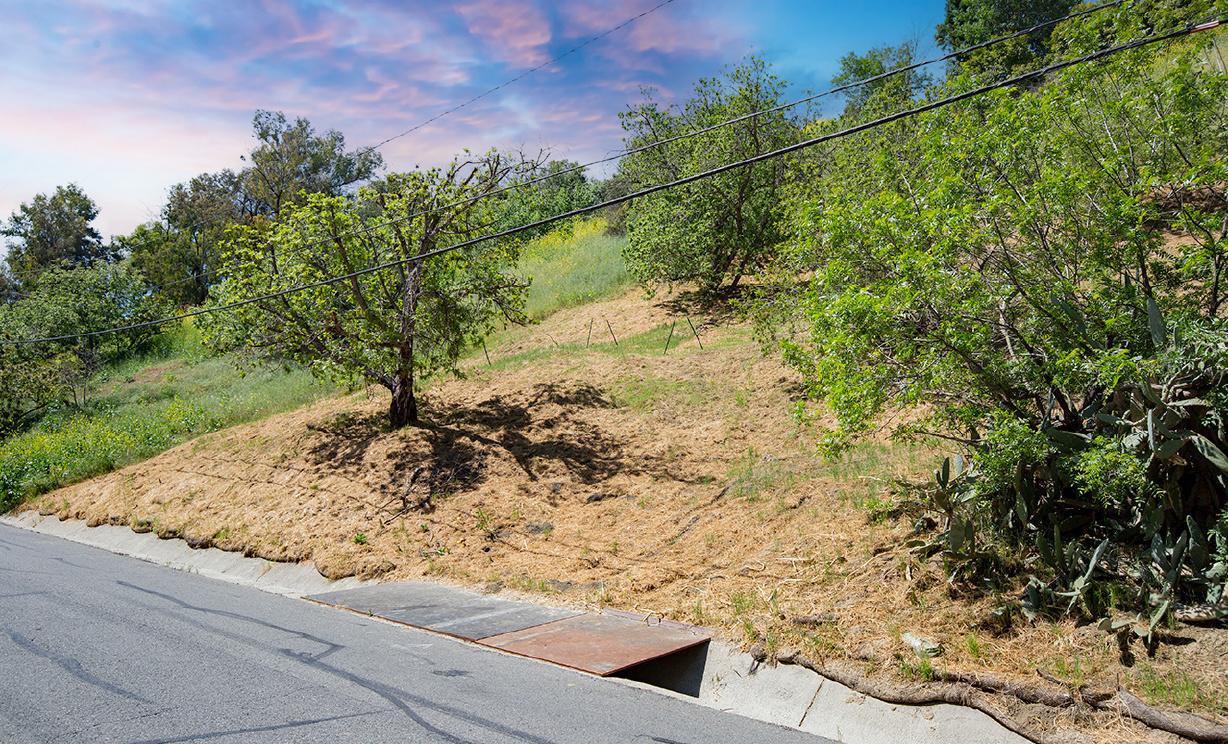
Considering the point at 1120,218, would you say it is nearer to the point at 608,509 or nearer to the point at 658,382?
the point at 608,509

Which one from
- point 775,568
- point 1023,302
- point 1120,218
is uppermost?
point 1120,218

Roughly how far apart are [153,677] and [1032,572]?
6.37 m

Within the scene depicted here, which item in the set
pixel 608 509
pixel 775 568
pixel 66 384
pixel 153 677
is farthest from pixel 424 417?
pixel 66 384

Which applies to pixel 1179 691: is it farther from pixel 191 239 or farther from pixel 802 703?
pixel 191 239

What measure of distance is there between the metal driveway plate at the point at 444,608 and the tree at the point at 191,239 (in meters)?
42.9

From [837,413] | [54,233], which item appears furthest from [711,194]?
[54,233]

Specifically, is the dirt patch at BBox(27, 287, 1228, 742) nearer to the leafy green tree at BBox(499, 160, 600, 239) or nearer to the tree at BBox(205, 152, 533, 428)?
the tree at BBox(205, 152, 533, 428)

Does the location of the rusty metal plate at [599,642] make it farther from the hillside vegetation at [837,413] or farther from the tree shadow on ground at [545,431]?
the tree shadow on ground at [545,431]

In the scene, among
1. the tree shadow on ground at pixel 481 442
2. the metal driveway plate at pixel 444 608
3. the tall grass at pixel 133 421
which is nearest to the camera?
the metal driveway plate at pixel 444 608

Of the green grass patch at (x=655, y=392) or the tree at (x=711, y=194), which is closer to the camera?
the green grass patch at (x=655, y=392)

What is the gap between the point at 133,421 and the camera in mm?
20359

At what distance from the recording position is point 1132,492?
5238mm

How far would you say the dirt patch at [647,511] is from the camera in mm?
5137

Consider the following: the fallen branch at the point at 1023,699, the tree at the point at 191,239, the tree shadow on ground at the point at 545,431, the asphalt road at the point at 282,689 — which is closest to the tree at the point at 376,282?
the tree shadow on ground at the point at 545,431
